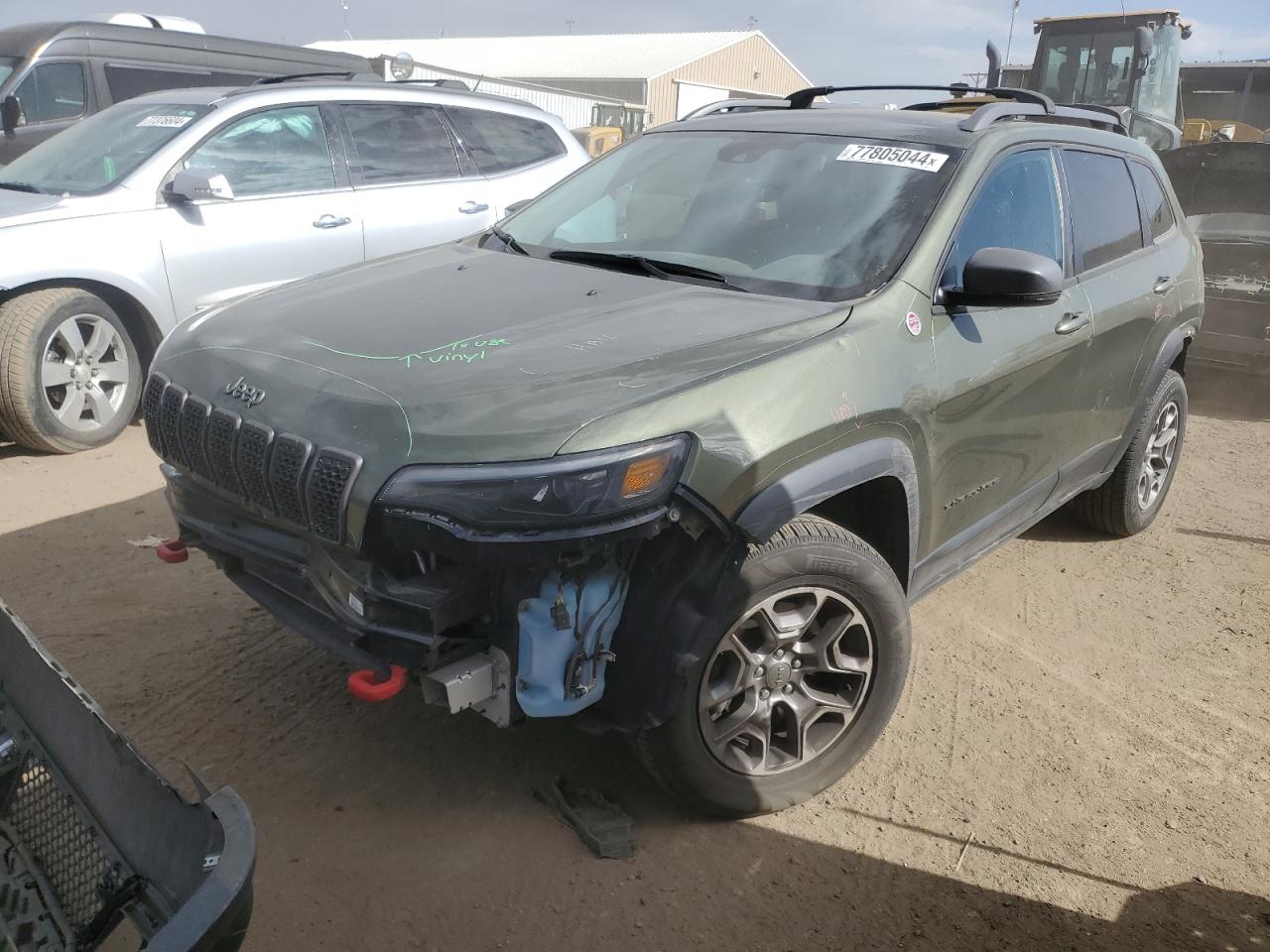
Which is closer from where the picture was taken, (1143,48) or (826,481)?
(826,481)

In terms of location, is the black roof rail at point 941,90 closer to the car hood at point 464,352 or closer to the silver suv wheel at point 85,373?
the car hood at point 464,352

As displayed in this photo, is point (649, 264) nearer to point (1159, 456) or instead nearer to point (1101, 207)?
point (1101, 207)

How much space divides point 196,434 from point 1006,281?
2.34 m

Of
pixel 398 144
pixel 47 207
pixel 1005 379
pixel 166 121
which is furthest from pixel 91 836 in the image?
pixel 398 144

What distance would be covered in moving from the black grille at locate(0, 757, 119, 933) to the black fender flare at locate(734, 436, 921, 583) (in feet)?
5.02

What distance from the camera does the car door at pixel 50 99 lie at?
30.9 ft

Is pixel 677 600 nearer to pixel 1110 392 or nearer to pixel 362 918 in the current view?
pixel 362 918

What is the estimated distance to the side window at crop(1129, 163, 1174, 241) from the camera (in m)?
4.48

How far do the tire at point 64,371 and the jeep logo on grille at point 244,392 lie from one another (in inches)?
130

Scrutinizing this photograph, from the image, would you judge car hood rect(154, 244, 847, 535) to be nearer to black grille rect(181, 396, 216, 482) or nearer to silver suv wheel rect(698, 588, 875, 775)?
black grille rect(181, 396, 216, 482)

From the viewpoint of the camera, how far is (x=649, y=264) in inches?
131

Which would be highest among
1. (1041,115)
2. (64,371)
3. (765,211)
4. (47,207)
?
(1041,115)

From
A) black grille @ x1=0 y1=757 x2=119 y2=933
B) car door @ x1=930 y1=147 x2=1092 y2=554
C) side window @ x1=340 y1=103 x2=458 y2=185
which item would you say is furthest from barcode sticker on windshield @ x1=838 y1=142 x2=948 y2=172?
side window @ x1=340 y1=103 x2=458 y2=185

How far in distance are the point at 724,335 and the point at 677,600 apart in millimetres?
739
